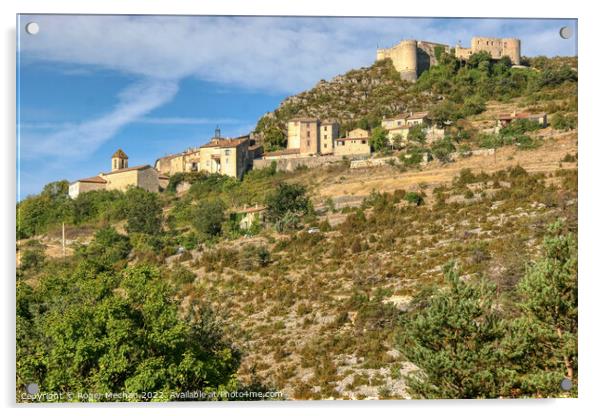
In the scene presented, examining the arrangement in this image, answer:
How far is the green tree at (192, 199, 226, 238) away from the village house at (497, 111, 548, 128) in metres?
9.83

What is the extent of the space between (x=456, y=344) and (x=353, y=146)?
19.8 m

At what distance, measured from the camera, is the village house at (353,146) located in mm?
27344

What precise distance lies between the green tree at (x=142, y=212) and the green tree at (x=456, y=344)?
8254 mm

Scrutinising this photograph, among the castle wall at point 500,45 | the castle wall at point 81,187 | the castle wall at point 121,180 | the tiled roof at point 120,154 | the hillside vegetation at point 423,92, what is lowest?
the castle wall at point 81,187

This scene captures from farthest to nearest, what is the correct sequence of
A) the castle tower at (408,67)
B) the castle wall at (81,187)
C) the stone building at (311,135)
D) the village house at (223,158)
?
the castle tower at (408,67) < the stone building at (311,135) < the village house at (223,158) < the castle wall at (81,187)

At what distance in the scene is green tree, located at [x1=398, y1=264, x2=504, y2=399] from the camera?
320 inches

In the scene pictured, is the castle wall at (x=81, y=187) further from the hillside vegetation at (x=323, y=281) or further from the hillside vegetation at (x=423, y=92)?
the hillside vegetation at (x=423, y=92)

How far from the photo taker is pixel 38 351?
27.7 feet

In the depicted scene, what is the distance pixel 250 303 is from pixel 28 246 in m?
3.64

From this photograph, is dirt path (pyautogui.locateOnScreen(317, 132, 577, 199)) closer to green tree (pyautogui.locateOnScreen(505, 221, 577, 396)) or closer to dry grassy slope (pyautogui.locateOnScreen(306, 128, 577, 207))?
dry grassy slope (pyautogui.locateOnScreen(306, 128, 577, 207))

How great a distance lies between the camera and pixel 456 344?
27.6 feet

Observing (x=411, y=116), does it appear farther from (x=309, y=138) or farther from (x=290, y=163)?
(x=290, y=163)

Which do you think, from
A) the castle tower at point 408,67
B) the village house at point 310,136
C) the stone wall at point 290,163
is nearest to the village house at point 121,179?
the stone wall at point 290,163

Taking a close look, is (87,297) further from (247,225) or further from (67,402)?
(247,225)
